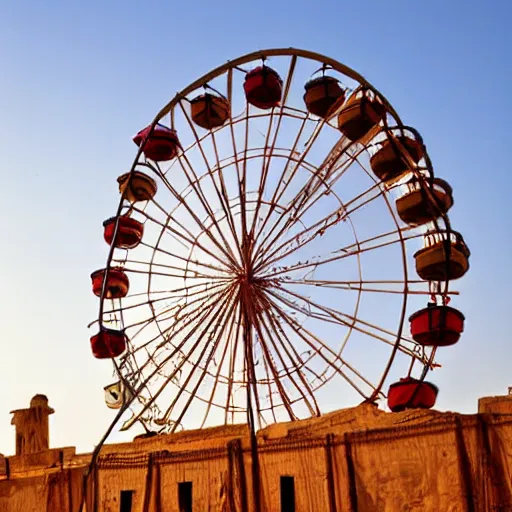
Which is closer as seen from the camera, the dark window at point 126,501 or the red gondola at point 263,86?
the dark window at point 126,501

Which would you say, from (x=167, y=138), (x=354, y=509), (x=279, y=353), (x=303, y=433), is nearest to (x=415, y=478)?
(x=354, y=509)

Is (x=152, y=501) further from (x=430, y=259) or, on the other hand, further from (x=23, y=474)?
(x=430, y=259)

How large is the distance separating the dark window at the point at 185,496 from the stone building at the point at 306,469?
16 millimetres

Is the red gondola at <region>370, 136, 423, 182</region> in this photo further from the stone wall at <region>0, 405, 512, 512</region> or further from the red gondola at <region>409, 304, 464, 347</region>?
the stone wall at <region>0, 405, 512, 512</region>

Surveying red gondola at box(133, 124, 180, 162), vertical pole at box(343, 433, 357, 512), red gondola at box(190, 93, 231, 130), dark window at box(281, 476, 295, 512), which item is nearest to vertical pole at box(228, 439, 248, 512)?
dark window at box(281, 476, 295, 512)

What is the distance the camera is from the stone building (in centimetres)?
663

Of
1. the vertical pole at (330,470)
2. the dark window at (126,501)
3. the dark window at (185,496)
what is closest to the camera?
the vertical pole at (330,470)

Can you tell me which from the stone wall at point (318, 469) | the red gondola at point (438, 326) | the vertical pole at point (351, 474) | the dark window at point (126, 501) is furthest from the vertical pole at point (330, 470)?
the red gondola at point (438, 326)

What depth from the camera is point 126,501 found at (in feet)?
30.0

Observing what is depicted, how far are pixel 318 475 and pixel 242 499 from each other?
1026 mm

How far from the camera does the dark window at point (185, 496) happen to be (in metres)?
8.68

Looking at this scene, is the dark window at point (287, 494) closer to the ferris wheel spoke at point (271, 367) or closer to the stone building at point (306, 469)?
the stone building at point (306, 469)

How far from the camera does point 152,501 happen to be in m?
8.87

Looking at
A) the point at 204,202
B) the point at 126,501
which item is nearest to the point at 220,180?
the point at 204,202
